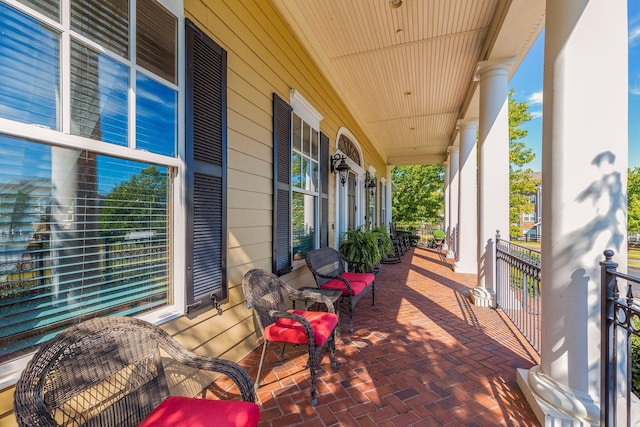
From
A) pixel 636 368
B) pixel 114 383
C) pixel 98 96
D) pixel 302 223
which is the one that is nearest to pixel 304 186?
pixel 302 223

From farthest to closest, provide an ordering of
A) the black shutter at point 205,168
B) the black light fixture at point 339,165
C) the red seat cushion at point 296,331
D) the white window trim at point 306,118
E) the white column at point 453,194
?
the white column at point 453,194 → the black light fixture at point 339,165 → the white window trim at point 306,118 → the red seat cushion at point 296,331 → the black shutter at point 205,168

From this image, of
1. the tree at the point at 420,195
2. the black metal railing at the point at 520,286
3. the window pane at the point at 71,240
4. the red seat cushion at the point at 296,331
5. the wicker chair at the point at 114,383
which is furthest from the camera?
the tree at the point at 420,195

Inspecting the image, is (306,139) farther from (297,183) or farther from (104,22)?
(104,22)

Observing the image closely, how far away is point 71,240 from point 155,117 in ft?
2.94

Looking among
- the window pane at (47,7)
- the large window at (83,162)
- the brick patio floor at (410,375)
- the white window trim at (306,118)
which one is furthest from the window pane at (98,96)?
the white window trim at (306,118)

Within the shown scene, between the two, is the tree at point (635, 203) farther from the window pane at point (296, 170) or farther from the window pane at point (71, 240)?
the window pane at point (71, 240)

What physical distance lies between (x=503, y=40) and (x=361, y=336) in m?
4.08

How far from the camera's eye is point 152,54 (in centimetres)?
185

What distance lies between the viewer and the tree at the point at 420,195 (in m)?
17.8

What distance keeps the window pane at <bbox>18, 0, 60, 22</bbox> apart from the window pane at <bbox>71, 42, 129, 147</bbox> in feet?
0.41

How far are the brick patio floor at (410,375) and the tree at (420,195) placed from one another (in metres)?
14.6

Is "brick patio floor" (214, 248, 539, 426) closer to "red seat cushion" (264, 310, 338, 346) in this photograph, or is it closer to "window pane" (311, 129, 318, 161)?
"red seat cushion" (264, 310, 338, 346)

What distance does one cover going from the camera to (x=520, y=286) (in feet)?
11.5

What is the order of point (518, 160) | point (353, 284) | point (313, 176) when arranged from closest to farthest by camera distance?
point (353, 284) → point (313, 176) → point (518, 160)
